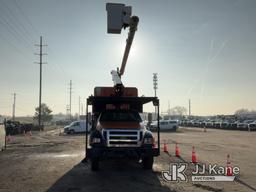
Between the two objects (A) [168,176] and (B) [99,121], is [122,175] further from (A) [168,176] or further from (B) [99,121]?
(B) [99,121]

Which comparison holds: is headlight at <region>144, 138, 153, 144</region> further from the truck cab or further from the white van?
the white van

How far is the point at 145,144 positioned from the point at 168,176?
1.43 metres

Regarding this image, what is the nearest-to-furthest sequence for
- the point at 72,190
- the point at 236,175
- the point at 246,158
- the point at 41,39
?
the point at 72,190, the point at 236,175, the point at 246,158, the point at 41,39

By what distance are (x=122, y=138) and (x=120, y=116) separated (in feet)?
5.26

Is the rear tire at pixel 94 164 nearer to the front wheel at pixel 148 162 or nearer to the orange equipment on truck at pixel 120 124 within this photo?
the orange equipment on truck at pixel 120 124

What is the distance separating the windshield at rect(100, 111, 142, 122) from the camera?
42.7ft

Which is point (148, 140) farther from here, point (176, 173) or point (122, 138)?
point (176, 173)

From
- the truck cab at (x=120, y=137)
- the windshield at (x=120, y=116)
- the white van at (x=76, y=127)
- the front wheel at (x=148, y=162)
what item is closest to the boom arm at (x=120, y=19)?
the truck cab at (x=120, y=137)

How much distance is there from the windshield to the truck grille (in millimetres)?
1333

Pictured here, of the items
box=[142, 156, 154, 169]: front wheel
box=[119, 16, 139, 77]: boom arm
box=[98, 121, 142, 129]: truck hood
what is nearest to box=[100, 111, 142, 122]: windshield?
box=[98, 121, 142, 129]: truck hood

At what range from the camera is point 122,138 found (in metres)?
11.7

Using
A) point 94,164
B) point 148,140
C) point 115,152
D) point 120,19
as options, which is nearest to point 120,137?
point 115,152

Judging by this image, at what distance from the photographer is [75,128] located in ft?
150

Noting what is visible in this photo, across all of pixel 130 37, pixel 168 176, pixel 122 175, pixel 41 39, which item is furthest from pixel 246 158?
pixel 41 39
